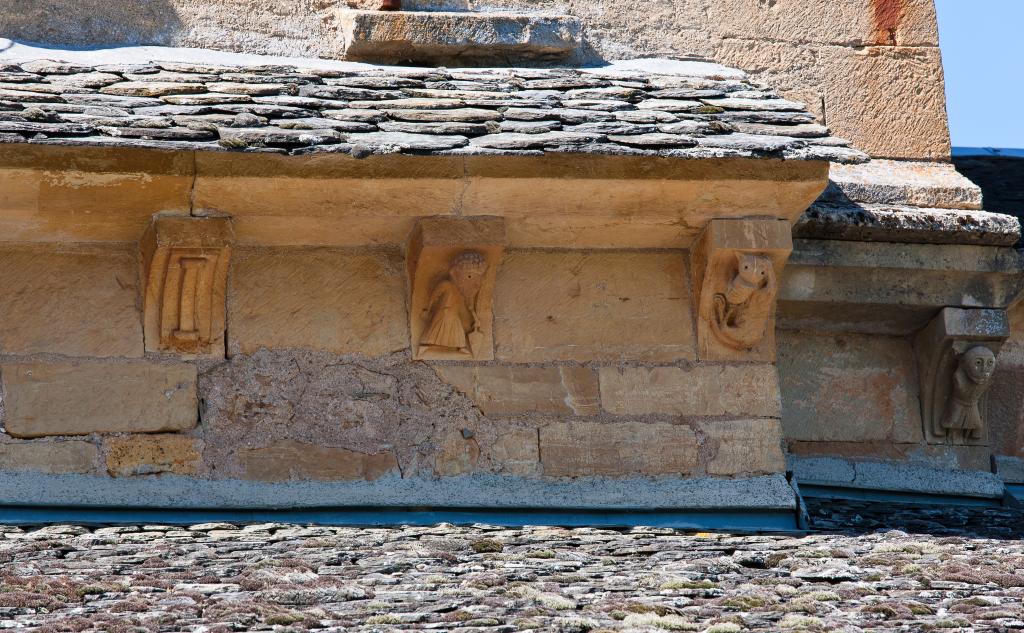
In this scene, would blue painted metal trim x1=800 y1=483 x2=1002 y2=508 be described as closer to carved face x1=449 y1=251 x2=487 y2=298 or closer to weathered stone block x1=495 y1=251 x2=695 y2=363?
weathered stone block x1=495 y1=251 x2=695 y2=363

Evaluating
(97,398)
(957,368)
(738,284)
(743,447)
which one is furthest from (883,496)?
(97,398)

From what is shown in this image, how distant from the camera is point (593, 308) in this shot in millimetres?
6711

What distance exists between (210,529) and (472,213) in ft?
4.63

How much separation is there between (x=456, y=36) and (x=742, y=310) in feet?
5.47

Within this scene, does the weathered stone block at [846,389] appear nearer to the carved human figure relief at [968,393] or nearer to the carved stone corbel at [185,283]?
the carved human figure relief at [968,393]

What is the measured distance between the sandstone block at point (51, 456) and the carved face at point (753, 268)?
2.29 metres

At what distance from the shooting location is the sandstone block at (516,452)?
6453mm

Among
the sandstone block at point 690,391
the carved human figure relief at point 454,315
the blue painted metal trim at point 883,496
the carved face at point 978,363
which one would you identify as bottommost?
the blue painted metal trim at point 883,496

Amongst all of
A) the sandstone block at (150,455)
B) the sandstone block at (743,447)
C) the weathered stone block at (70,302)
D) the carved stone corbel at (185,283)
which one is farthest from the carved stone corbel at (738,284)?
the weathered stone block at (70,302)

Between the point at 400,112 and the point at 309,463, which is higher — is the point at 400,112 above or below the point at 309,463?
above

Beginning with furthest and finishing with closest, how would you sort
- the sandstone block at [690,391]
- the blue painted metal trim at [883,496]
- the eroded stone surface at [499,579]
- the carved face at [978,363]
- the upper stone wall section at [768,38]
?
the upper stone wall section at [768,38]
the carved face at [978,363]
the blue painted metal trim at [883,496]
the sandstone block at [690,391]
the eroded stone surface at [499,579]

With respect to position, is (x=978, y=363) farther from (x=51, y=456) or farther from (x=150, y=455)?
(x=51, y=456)

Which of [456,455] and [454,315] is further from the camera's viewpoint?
[454,315]

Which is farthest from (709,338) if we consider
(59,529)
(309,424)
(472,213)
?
(59,529)
